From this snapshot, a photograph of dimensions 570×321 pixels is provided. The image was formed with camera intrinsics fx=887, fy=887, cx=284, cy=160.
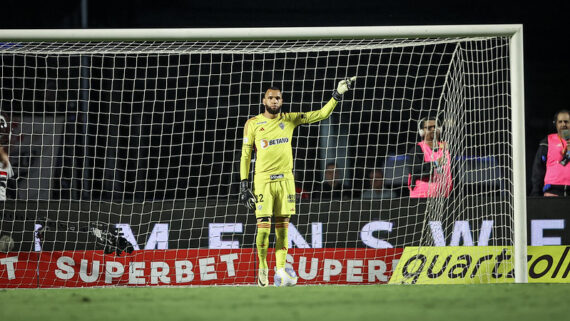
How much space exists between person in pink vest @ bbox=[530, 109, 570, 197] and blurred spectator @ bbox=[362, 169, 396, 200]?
4.55 ft

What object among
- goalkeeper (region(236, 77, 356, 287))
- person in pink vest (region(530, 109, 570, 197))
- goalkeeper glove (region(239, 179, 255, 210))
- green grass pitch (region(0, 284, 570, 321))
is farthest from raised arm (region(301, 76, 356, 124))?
person in pink vest (region(530, 109, 570, 197))

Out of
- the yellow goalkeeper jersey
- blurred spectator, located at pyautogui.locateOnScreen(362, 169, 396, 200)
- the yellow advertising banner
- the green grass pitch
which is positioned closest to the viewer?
the green grass pitch

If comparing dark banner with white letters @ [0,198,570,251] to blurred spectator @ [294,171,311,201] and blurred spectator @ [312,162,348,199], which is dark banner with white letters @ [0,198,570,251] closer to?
blurred spectator @ [294,171,311,201]

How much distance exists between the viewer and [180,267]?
7.66 meters

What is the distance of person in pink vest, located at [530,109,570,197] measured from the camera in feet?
26.8

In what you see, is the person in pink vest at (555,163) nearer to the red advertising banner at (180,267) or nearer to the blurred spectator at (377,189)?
the blurred spectator at (377,189)

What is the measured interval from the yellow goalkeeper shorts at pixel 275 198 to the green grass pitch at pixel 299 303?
1.34 m

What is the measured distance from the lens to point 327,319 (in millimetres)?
4062

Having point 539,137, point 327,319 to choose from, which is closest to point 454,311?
point 327,319

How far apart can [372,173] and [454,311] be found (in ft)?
14.6

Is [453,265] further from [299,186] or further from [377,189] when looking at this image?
[299,186]

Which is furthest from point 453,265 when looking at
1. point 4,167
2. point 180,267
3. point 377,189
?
point 4,167

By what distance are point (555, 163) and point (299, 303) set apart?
171 inches

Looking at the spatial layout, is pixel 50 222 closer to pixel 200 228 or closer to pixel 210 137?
pixel 200 228
